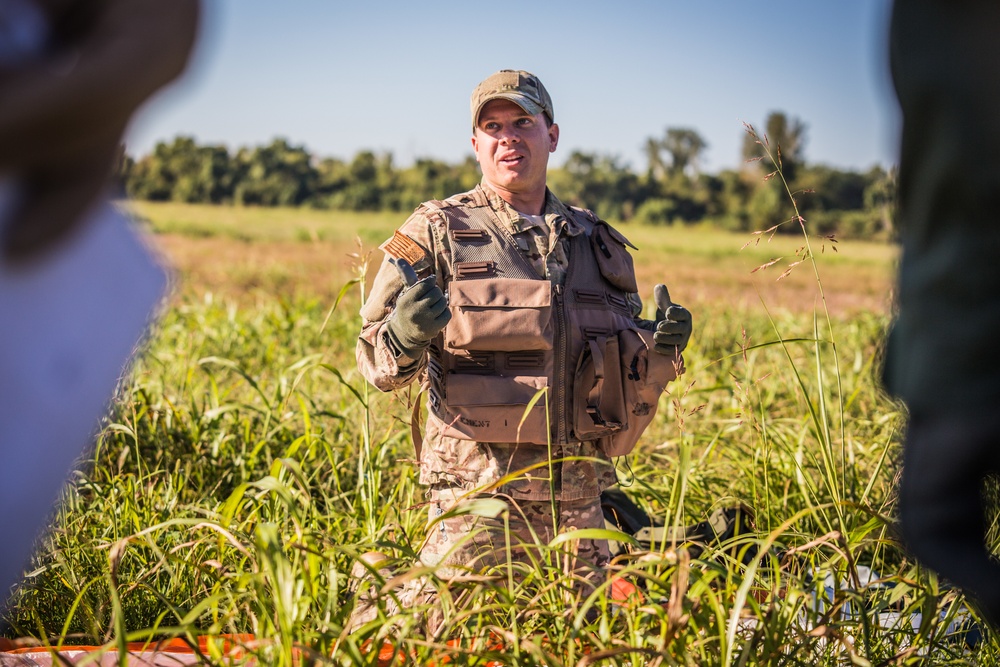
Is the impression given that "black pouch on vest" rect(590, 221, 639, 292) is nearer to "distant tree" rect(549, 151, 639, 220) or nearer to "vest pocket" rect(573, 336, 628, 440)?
"vest pocket" rect(573, 336, 628, 440)

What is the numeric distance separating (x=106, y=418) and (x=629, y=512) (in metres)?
2.06

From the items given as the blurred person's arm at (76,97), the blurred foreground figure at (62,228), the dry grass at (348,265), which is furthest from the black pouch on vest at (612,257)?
the dry grass at (348,265)

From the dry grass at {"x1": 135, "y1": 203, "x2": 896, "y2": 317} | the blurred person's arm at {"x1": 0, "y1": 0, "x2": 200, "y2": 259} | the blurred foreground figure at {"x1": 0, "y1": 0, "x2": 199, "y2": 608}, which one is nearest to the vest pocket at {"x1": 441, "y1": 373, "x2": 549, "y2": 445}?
the blurred foreground figure at {"x1": 0, "y1": 0, "x2": 199, "y2": 608}

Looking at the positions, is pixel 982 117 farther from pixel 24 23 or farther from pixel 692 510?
pixel 692 510

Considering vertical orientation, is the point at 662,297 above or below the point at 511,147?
below

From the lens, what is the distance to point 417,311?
106 inches

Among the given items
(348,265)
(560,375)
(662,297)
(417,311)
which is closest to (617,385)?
(560,375)

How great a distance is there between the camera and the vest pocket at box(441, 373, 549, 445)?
2973 mm

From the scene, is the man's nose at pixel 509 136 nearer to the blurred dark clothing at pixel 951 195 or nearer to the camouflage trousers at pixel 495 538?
the camouflage trousers at pixel 495 538

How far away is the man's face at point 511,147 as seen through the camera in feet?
10.5

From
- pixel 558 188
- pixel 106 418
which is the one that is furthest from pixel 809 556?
pixel 558 188

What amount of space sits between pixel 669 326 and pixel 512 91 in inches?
35.2

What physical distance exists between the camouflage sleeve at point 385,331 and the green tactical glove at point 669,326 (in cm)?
71

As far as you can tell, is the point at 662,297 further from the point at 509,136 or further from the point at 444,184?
the point at 444,184
